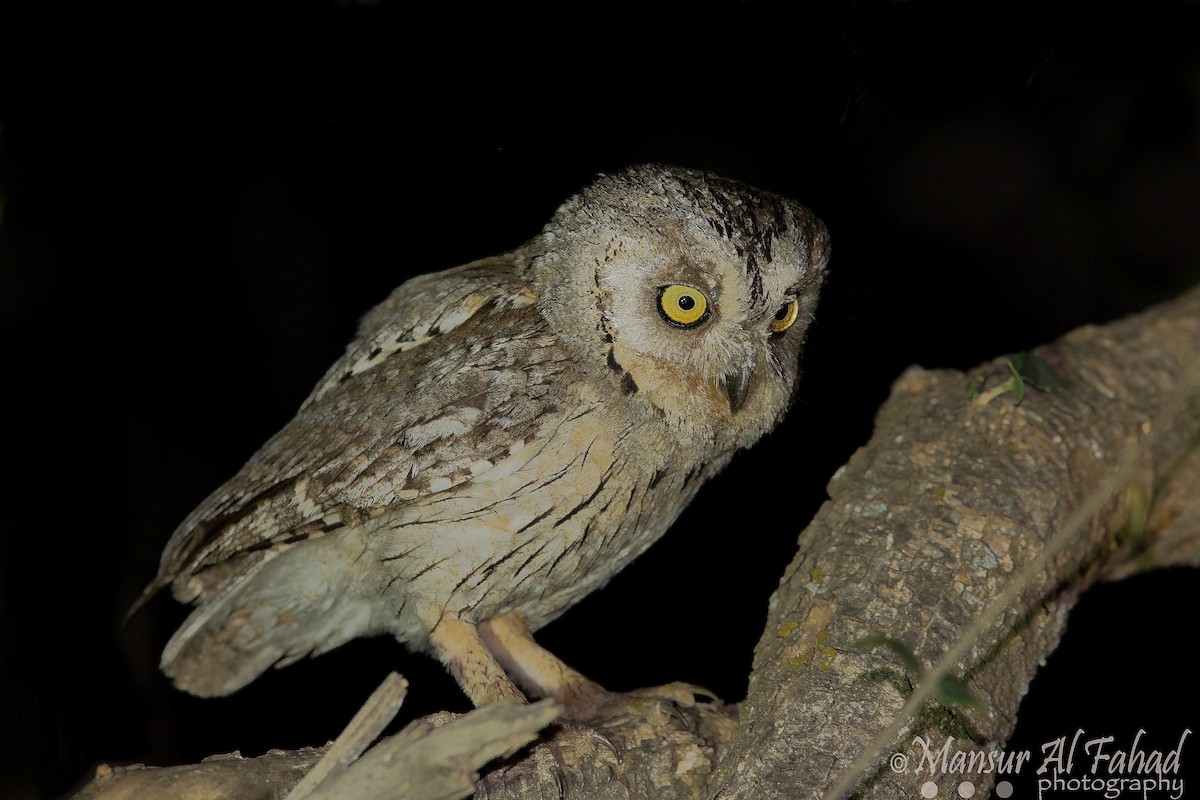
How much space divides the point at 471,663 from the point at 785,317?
0.89 metres

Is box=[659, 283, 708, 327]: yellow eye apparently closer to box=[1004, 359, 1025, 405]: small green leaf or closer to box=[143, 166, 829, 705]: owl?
box=[143, 166, 829, 705]: owl

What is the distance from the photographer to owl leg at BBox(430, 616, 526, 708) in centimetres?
181

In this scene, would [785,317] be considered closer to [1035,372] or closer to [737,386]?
[737,386]

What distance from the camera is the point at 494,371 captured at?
1709mm

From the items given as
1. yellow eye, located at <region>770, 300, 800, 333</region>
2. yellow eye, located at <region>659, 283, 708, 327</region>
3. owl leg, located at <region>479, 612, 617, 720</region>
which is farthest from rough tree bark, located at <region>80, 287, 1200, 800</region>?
yellow eye, located at <region>659, 283, 708, 327</region>

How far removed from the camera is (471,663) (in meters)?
1.83

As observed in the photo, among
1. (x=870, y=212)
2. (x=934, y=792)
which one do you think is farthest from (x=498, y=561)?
(x=870, y=212)

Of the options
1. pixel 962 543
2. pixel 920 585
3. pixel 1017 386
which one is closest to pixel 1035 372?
pixel 1017 386

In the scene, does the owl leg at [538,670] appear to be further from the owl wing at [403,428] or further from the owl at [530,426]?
the owl wing at [403,428]

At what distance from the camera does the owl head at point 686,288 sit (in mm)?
1576

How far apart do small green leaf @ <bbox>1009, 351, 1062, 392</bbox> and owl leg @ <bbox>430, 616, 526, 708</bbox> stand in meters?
1.28

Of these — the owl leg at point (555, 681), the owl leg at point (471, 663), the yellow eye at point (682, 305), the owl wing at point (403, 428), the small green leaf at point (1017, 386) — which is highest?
the yellow eye at point (682, 305)

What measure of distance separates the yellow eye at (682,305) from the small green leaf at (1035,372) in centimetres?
89

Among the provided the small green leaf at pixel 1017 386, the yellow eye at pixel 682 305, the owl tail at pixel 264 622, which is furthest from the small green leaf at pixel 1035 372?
the owl tail at pixel 264 622
